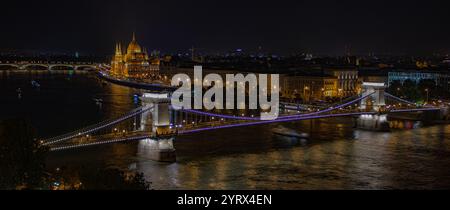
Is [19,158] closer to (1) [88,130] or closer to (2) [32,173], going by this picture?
(2) [32,173]

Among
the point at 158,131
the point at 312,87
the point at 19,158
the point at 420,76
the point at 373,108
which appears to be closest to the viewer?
the point at 19,158

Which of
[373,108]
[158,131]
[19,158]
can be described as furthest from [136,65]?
[19,158]

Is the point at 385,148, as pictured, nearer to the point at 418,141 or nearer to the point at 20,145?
the point at 418,141

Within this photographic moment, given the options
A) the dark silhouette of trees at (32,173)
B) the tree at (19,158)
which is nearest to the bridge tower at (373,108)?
the dark silhouette of trees at (32,173)

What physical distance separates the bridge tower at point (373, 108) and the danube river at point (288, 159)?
0.41 m

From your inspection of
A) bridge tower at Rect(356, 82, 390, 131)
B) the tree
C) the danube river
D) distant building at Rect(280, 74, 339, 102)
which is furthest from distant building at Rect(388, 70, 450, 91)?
the tree

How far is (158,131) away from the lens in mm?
11602

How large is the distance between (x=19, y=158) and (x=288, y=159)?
603 centimetres

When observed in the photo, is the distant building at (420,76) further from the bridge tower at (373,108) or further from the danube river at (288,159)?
the danube river at (288,159)

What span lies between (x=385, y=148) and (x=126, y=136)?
5.42m

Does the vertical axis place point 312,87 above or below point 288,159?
above

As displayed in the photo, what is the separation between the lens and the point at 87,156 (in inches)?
429
